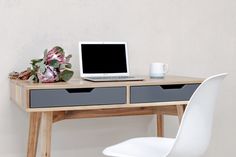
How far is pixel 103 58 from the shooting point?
2268mm

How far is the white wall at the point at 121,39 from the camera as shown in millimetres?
2320

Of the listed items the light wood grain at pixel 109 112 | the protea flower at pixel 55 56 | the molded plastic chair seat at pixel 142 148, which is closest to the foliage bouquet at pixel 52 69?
the protea flower at pixel 55 56

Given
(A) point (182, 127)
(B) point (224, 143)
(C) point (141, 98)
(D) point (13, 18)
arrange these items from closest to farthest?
(A) point (182, 127)
(C) point (141, 98)
(D) point (13, 18)
(B) point (224, 143)

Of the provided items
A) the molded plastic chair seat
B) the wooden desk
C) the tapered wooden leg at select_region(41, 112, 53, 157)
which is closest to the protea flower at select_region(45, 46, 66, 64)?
the wooden desk

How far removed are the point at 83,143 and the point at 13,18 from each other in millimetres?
829

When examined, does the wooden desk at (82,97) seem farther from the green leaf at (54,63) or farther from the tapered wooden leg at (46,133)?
the green leaf at (54,63)

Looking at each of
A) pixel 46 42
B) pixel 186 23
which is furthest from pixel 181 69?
pixel 46 42

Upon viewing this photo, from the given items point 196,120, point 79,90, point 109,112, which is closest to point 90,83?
point 79,90

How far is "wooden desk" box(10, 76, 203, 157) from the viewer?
5.99ft

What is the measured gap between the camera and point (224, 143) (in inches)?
114

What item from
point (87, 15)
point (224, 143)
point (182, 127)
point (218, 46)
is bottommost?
point (224, 143)

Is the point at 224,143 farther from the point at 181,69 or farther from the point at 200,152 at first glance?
the point at 200,152

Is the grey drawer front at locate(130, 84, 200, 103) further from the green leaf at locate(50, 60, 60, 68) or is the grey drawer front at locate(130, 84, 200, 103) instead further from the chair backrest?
the chair backrest

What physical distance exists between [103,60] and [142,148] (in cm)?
63
